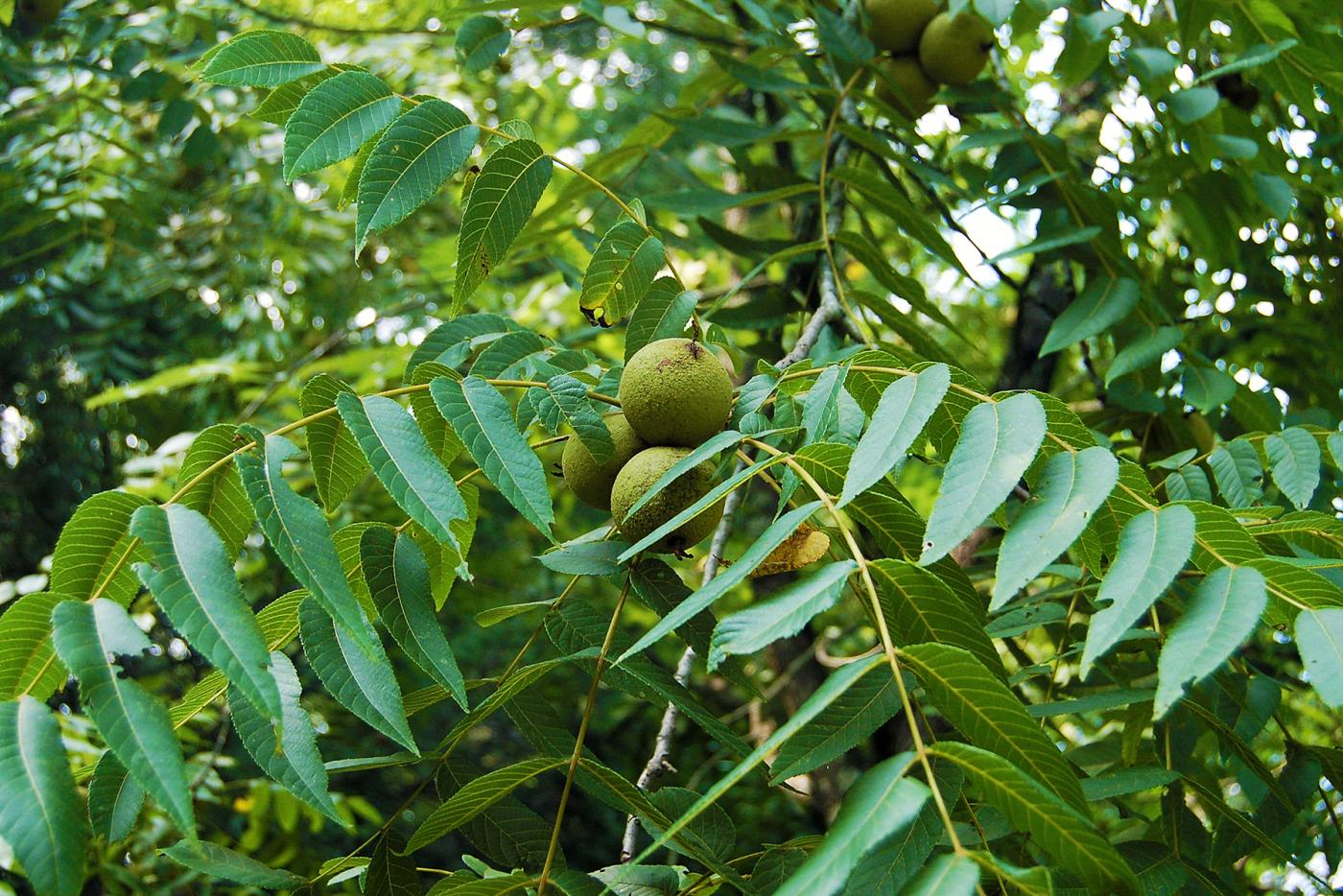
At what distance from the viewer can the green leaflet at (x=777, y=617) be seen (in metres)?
1.02

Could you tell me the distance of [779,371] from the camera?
64.4 inches

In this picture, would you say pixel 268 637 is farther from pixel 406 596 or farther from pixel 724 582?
pixel 724 582

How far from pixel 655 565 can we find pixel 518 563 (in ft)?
14.5

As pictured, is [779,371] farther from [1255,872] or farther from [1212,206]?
[1255,872]

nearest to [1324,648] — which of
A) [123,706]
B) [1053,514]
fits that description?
[1053,514]

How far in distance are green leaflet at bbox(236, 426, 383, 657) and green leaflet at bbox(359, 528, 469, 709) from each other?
4.5 inches

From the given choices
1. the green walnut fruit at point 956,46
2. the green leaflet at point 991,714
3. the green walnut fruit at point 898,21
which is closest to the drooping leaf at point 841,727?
the green leaflet at point 991,714

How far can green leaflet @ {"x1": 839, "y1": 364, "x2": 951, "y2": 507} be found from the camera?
1.15m

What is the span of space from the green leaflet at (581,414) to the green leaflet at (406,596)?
267 millimetres

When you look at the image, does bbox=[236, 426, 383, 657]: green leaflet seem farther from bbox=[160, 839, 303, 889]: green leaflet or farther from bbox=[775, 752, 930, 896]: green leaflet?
bbox=[775, 752, 930, 896]: green leaflet

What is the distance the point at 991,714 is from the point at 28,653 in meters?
0.93

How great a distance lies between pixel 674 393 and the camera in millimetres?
1490

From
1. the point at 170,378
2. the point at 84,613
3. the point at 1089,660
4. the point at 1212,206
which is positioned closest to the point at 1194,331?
the point at 1212,206

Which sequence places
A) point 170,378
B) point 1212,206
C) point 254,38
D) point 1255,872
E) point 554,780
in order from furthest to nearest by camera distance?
point 554,780
point 1255,872
point 170,378
point 1212,206
point 254,38
